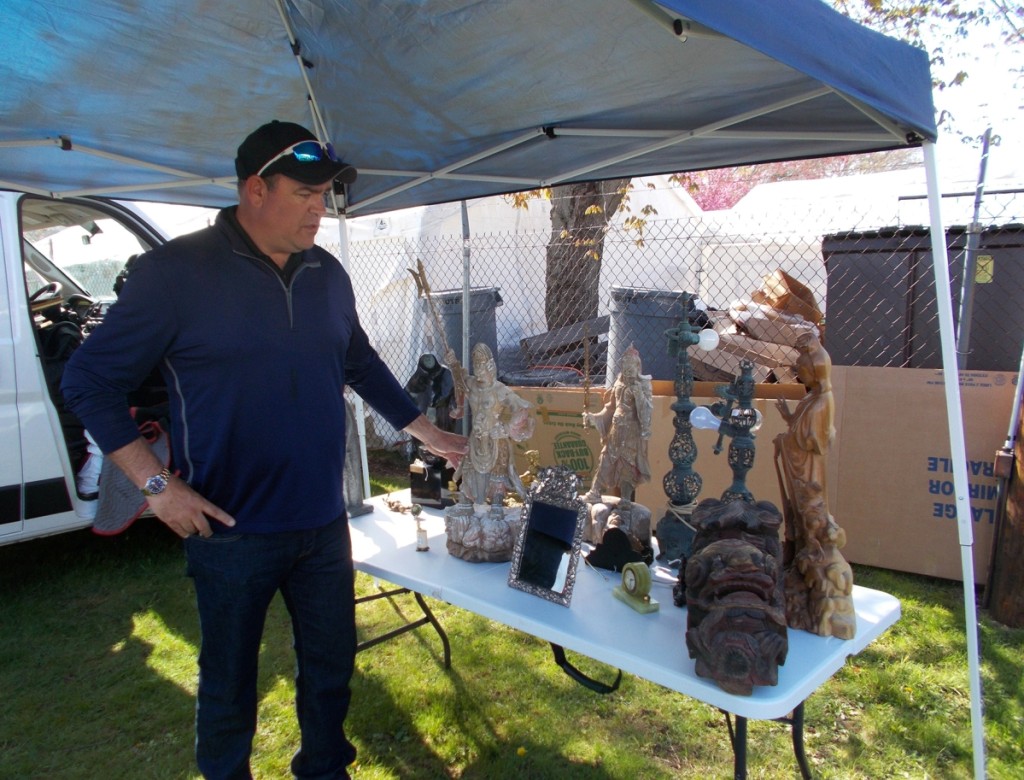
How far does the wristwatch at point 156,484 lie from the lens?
1768 millimetres

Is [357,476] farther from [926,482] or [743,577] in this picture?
[926,482]

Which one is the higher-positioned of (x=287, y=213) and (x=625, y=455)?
(x=287, y=213)

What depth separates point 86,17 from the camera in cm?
197

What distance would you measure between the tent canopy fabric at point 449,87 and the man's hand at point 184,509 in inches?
52.6

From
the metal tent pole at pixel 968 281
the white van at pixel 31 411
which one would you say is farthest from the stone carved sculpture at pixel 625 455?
the white van at pixel 31 411

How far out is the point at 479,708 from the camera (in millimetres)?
2881

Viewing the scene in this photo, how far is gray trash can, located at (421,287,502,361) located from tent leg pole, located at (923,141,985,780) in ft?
13.8

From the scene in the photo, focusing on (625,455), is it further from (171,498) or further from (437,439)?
(171,498)

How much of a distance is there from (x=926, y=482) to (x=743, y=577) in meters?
2.90

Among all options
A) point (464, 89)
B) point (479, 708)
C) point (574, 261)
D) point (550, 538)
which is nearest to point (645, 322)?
point (574, 261)

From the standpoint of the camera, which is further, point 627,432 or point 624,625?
point 627,432

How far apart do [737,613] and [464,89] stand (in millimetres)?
1909

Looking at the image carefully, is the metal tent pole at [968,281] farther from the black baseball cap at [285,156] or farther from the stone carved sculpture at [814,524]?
the black baseball cap at [285,156]

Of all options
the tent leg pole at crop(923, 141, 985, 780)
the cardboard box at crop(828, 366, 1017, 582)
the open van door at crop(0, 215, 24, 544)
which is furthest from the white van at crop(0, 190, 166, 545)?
the cardboard box at crop(828, 366, 1017, 582)
